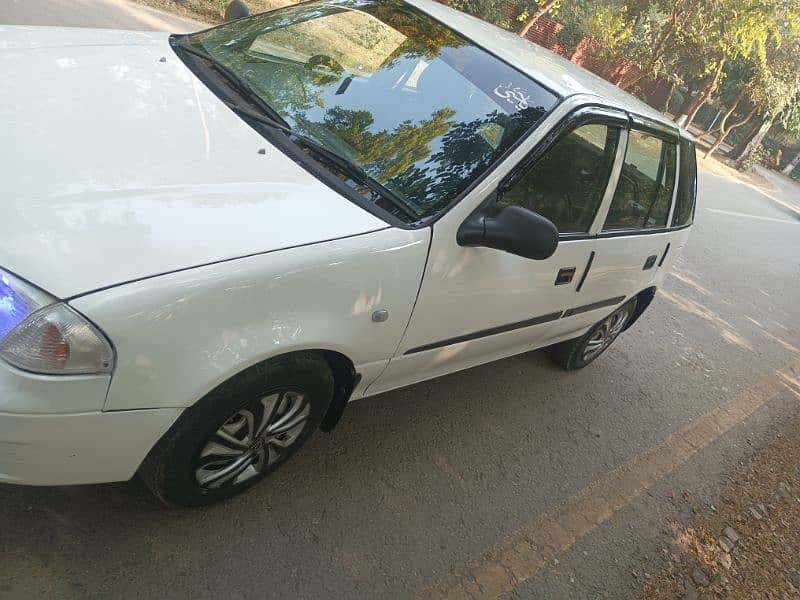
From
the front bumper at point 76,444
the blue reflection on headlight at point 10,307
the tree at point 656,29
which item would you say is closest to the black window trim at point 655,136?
the front bumper at point 76,444

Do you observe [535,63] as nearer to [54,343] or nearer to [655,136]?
[655,136]

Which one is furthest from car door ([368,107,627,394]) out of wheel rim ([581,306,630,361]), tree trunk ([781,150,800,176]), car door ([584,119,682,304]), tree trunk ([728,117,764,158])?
tree trunk ([781,150,800,176])

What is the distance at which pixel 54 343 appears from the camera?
1.60m

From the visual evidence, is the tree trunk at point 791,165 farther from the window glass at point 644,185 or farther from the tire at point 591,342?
the window glass at point 644,185

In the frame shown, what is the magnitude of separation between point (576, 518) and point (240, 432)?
1868 mm

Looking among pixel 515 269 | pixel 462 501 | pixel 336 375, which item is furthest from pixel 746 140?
pixel 336 375

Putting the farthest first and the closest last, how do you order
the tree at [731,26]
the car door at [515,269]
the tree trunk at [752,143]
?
the tree trunk at [752,143] < the tree at [731,26] < the car door at [515,269]

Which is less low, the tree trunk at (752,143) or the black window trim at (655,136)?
the tree trunk at (752,143)

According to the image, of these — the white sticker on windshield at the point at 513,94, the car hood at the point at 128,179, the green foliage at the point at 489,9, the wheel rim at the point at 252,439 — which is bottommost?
the wheel rim at the point at 252,439

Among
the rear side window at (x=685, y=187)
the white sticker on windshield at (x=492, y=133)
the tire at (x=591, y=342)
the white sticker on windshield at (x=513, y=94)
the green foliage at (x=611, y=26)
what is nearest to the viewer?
the white sticker on windshield at (x=492, y=133)

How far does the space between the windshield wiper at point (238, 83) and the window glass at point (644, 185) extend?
1694 mm

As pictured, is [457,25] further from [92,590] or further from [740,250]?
[740,250]

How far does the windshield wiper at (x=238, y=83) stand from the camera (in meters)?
2.63

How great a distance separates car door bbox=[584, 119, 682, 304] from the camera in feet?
10.5
